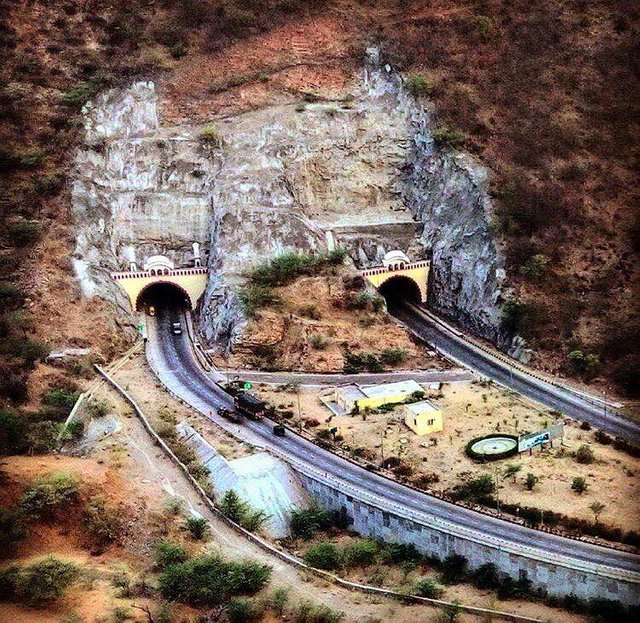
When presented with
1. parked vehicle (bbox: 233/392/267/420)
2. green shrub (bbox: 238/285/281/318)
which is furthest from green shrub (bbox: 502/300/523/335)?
parked vehicle (bbox: 233/392/267/420)

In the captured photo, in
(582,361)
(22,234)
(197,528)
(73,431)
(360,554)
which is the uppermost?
(22,234)

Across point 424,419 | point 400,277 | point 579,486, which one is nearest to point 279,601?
point 579,486

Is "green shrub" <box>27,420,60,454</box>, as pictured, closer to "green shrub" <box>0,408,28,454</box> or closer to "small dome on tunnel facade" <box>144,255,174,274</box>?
"green shrub" <box>0,408,28,454</box>

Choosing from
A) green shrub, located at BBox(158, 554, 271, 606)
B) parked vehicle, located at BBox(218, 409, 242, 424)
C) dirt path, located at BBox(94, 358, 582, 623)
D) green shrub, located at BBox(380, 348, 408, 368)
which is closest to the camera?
green shrub, located at BBox(158, 554, 271, 606)

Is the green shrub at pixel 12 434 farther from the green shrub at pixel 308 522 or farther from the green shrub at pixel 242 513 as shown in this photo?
the green shrub at pixel 308 522

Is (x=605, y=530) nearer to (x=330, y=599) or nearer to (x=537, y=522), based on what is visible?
(x=537, y=522)

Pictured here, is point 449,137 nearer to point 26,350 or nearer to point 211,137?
point 211,137
